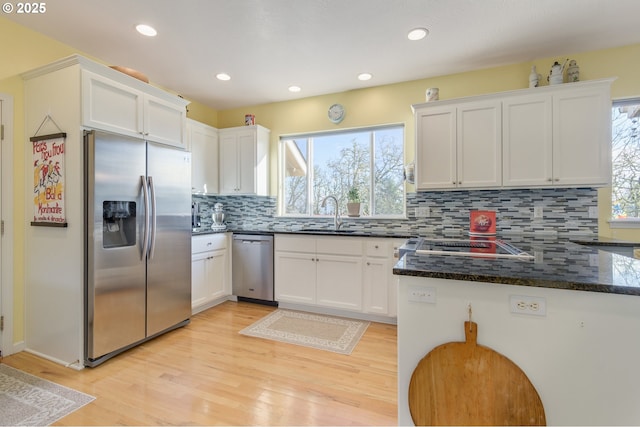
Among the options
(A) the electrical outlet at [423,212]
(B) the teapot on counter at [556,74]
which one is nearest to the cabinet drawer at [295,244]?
(A) the electrical outlet at [423,212]

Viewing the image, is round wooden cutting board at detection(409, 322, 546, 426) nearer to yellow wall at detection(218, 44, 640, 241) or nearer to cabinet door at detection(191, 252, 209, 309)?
yellow wall at detection(218, 44, 640, 241)

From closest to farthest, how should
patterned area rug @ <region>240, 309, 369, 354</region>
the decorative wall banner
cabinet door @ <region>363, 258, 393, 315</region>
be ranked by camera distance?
the decorative wall banner, patterned area rug @ <region>240, 309, 369, 354</region>, cabinet door @ <region>363, 258, 393, 315</region>

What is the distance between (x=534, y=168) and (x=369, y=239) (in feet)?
5.44

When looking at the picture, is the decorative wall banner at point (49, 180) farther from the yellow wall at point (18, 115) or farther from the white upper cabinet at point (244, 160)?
the white upper cabinet at point (244, 160)

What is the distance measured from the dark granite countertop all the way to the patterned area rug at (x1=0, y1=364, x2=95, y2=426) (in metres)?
2.11

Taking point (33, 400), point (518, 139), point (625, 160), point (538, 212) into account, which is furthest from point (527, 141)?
point (33, 400)

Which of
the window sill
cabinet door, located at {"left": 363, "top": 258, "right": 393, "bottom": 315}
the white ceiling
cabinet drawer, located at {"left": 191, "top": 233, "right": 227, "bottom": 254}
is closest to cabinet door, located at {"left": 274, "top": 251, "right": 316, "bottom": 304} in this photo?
cabinet door, located at {"left": 363, "top": 258, "right": 393, "bottom": 315}

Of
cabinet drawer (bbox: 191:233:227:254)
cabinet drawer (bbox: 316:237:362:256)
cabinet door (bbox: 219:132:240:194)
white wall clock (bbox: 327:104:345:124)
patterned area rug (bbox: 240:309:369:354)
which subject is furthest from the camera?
cabinet door (bbox: 219:132:240:194)

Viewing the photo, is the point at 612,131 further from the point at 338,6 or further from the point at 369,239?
the point at 338,6

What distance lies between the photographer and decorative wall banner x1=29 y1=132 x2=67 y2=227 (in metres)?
2.29

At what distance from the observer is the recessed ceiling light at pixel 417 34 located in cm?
245

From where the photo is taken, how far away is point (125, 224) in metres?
2.46

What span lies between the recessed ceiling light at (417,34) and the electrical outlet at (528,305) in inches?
87.4

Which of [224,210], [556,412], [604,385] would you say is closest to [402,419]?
[556,412]
